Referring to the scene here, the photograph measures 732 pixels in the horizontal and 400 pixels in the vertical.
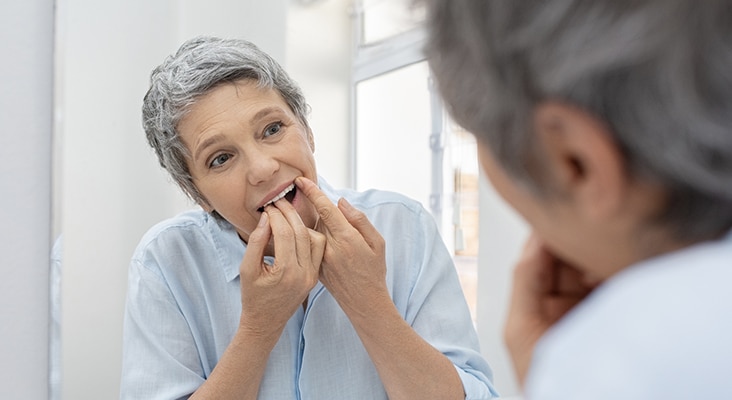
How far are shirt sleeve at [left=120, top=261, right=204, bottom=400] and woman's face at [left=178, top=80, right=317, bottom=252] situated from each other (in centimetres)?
16

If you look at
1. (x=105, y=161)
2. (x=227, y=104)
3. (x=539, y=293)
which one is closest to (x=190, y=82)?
(x=227, y=104)

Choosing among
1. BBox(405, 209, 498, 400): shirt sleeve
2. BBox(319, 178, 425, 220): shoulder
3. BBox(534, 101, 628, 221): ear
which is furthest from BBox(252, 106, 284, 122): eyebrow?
BBox(534, 101, 628, 221): ear

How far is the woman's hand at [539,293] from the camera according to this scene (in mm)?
478

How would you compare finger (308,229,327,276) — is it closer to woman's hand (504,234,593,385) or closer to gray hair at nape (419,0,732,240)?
woman's hand (504,234,593,385)

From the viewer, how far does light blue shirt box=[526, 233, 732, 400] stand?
0.83 feet

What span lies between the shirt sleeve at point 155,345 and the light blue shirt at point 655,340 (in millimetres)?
766

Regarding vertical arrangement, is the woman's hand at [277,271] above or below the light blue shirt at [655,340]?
below

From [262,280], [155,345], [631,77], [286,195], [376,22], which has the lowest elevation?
[155,345]

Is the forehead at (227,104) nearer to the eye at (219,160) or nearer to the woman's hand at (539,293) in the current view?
the eye at (219,160)

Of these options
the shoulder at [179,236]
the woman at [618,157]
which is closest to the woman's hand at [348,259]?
the shoulder at [179,236]

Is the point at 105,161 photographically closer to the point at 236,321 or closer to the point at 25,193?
the point at 25,193

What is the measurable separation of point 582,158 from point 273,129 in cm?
70

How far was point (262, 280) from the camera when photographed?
3.01 feet

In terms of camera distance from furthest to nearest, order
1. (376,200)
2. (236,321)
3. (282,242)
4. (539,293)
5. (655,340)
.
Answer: (376,200)
(236,321)
(282,242)
(539,293)
(655,340)
